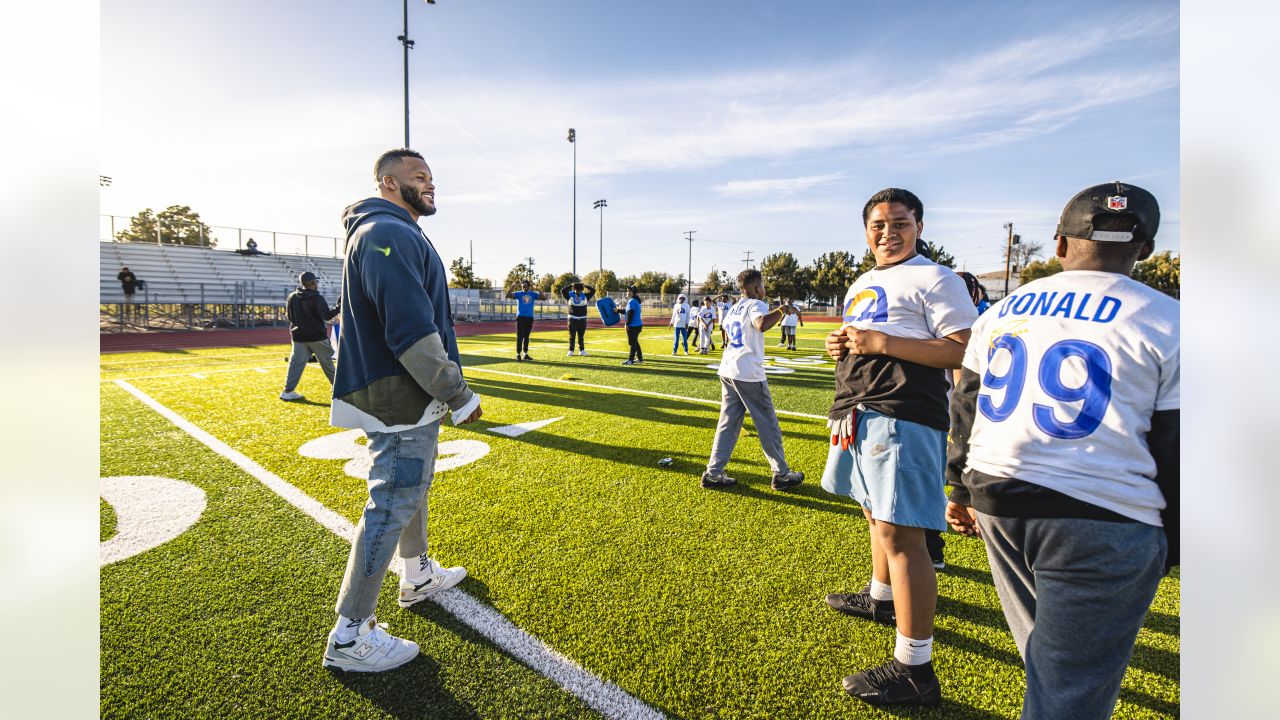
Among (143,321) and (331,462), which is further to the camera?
(143,321)

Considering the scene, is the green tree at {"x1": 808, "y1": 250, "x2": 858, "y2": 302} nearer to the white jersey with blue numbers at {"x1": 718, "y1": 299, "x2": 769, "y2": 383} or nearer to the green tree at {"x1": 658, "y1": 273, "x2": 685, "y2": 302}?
the green tree at {"x1": 658, "y1": 273, "x2": 685, "y2": 302}

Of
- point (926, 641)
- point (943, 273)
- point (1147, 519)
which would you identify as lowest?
point (926, 641)

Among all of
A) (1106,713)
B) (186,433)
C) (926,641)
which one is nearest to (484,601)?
(926,641)

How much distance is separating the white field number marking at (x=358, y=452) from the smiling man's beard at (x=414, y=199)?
9.15 ft

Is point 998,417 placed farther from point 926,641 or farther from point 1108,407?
point 926,641

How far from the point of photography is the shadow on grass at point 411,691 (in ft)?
6.73

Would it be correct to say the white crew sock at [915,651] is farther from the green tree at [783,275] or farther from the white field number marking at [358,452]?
the green tree at [783,275]

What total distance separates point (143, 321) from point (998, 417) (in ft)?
103

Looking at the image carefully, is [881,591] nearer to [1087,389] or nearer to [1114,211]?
[1087,389]

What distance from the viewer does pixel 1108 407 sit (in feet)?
4.42

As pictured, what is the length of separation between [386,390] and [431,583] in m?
1.22

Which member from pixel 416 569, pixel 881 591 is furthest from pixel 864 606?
pixel 416 569

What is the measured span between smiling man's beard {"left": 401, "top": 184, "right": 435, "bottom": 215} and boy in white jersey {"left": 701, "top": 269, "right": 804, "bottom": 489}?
8.57ft

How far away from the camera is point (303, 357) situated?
26.1 feet
